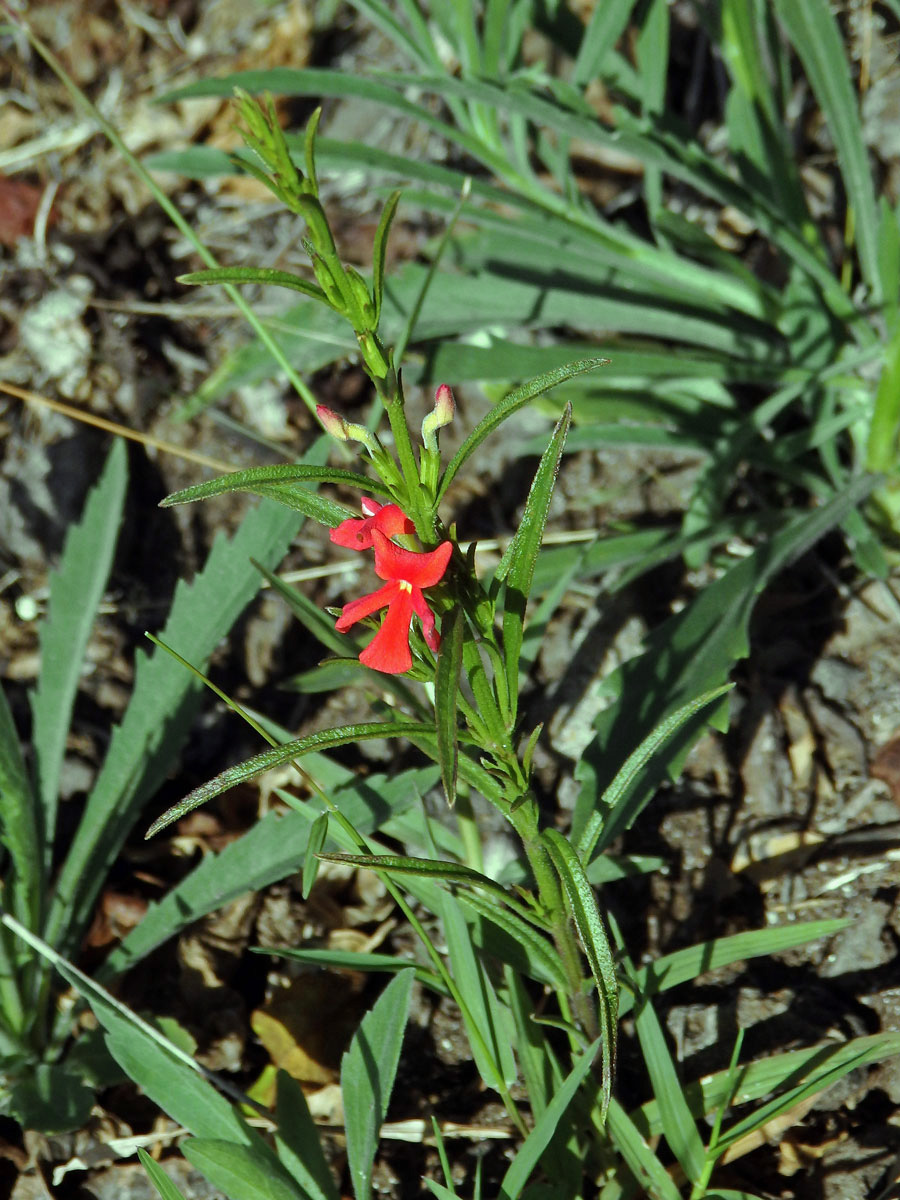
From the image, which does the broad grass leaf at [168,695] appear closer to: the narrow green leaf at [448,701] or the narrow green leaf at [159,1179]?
the narrow green leaf at [159,1179]

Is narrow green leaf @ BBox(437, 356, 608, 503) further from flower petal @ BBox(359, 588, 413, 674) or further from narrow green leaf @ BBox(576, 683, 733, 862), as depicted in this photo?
narrow green leaf @ BBox(576, 683, 733, 862)

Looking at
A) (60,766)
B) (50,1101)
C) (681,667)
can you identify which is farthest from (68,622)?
(681,667)

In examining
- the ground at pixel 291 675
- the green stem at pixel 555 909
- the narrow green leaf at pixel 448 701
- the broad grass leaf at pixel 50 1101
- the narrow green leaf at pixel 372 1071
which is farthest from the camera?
the ground at pixel 291 675

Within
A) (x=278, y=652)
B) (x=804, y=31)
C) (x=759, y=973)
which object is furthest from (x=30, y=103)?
(x=759, y=973)

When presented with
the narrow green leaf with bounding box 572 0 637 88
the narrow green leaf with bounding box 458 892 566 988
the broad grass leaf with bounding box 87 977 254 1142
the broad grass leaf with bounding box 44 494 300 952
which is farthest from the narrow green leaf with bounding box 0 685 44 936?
the narrow green leaf with bounding box 572 0 637 88

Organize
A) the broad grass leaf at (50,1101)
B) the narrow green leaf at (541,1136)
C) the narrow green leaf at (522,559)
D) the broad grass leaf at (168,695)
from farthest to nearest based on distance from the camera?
the broad grass leaf at (168,695) < the broad grass leaf at (50,1101) < the narrow green leaf at (541,1136) < the narrow green leaf at (522,559)

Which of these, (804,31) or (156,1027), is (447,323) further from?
(156,1027)

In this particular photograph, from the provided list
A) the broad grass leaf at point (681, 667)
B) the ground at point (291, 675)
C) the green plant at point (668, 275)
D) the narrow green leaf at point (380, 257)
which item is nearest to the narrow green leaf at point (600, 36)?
the green plant at point (668, 275)
